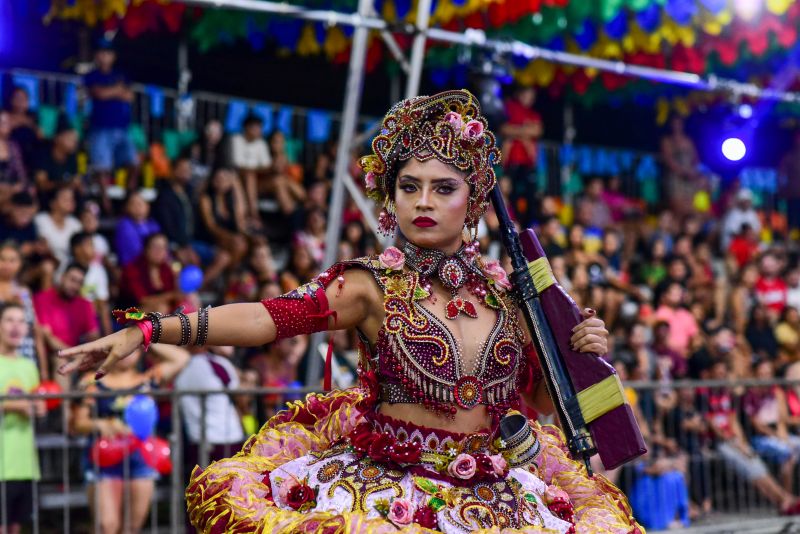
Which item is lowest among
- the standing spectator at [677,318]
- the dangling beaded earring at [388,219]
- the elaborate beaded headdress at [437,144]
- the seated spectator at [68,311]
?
the standing spectator at [677,318]

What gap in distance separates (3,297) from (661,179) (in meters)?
10.4

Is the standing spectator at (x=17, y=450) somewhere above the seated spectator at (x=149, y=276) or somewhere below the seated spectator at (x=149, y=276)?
below

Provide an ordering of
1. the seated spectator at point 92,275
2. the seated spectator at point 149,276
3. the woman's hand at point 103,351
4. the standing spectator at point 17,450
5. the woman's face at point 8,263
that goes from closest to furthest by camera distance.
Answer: the woman's hand at point 103,351, the standing spectator at point 17,450, the woman's face at point 8,263, the seated spectator at point 92,275, the seated spectator at point 149,276

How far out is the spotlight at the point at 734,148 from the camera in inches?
545

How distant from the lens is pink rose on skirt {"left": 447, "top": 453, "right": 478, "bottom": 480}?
12.8ft

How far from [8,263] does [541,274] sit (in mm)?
5285

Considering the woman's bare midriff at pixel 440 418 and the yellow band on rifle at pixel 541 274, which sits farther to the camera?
the yellow band on rifle at pixel 541 274

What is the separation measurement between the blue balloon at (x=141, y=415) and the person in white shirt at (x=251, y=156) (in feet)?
14.2

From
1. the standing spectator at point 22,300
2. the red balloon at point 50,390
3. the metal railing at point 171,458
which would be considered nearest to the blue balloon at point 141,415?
the metal railing at point 171,458

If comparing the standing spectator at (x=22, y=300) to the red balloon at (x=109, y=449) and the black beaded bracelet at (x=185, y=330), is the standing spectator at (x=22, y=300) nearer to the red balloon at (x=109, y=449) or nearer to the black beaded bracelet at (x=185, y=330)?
the red balloon at (x=109, y=449)

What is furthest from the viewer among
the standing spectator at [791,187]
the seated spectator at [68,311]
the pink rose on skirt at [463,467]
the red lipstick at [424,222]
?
the standing spectator at [791,187]

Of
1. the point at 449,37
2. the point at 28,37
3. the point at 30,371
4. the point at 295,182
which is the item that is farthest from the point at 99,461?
the point at 28,37

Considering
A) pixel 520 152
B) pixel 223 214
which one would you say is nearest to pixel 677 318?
pixel 520 152

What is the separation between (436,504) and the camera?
385cm
